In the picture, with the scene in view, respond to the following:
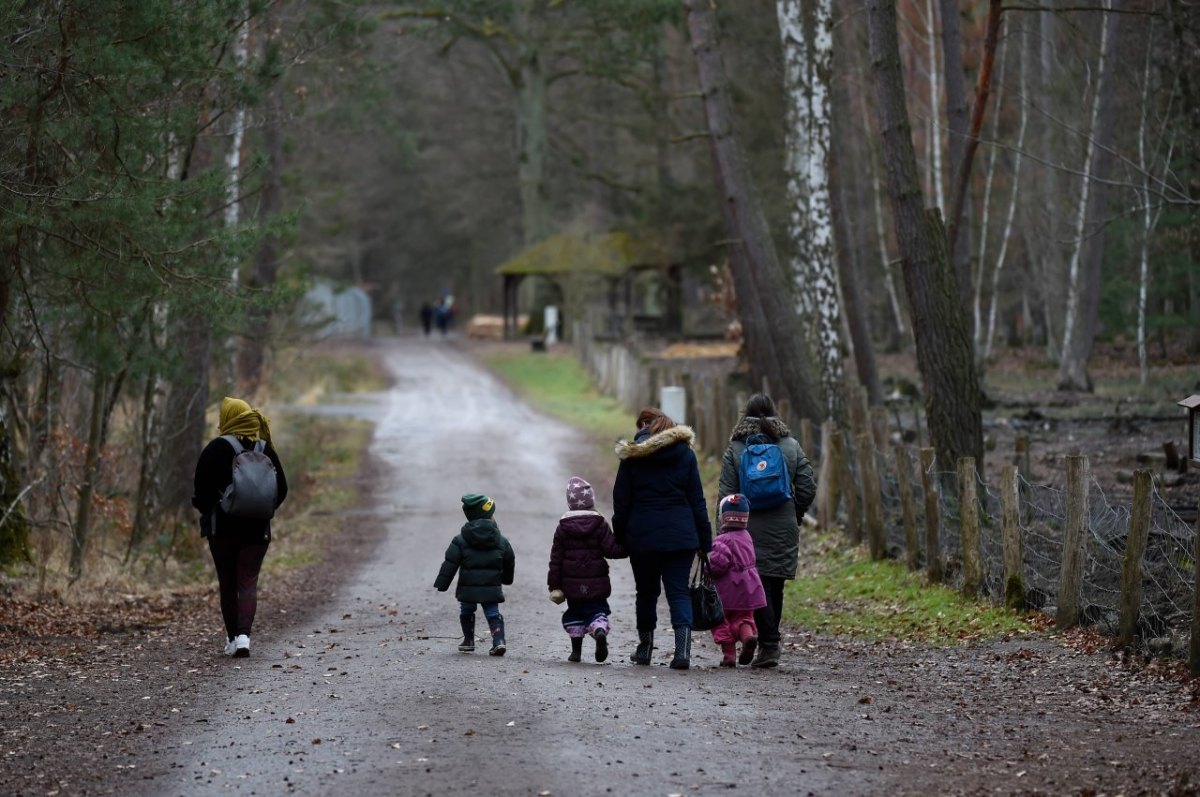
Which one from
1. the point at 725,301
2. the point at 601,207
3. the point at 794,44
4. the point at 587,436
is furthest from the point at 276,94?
the point at 601,207

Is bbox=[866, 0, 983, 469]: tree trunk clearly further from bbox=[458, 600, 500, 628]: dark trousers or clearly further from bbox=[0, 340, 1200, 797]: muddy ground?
bbox=[458, 600, 500, 628]: dark trousers

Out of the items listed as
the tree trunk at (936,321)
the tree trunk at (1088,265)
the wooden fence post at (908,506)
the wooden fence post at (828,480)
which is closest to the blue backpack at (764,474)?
the wooden fence post at (908,506)

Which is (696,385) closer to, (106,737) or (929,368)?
(929,368)

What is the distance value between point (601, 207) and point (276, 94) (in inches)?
1872

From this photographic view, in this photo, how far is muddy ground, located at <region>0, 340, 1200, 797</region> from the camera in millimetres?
6773

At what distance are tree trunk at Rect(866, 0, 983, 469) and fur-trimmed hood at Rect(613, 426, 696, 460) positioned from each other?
614 cm

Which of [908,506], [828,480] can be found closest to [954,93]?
[828,480]

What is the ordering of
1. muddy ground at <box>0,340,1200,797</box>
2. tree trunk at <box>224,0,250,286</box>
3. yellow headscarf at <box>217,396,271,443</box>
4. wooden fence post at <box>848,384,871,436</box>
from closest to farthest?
muddy ground at <box>0,340,1200,797</box>
yellow headscarf at <box>217,396,271,443</box>
tree trunk at <box>224,0,250,286</box>
wooden fence post at <box>848,384,871,436</box>

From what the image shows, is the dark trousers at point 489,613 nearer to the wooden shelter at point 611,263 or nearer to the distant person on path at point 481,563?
the distant person on path at point 481,563

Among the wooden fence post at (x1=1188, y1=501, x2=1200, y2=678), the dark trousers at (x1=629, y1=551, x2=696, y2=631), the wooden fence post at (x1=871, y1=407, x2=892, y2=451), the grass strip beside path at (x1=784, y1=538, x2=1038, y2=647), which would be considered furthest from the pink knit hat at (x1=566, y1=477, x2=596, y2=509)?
the wooden fence post at (x1=871, y1=407, x2=892, y2=451)

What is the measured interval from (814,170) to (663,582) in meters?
12.6

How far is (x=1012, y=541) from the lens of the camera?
37.6 feet

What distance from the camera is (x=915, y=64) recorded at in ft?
133

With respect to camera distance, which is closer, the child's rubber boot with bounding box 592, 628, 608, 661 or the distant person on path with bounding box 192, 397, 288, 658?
the child's rubber boot with bounding box 592, 628, 608, 661
